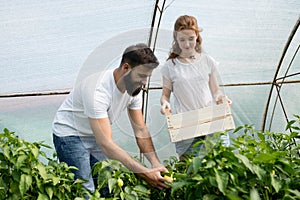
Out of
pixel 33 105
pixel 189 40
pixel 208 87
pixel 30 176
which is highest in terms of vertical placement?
pixel 189 40

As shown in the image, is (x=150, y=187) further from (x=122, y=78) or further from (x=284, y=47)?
(x=284, y=47)

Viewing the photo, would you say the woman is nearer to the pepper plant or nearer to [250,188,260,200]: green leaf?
the pepper plant

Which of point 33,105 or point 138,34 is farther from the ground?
point 138,34

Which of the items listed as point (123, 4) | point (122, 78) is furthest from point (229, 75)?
point (122, 78)

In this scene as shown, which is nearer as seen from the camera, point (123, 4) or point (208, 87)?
point (208, 87)

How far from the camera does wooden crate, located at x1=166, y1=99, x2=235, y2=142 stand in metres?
2.79

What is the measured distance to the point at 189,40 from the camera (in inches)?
115

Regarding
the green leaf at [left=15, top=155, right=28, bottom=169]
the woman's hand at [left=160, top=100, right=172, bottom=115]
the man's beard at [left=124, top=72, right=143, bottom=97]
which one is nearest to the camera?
the green leaf at [left=15, top=155, right=28, bottom=169]

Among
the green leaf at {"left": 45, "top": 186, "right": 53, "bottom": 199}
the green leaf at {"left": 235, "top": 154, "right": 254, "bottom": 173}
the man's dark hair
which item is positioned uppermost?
the man's dark hair

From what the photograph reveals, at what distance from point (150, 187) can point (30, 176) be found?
0.66 metres

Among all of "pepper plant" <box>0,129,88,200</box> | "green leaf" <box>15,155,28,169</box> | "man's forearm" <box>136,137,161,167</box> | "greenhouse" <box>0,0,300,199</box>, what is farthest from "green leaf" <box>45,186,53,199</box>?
"greenhouse" <box>0,0,300,199</box>

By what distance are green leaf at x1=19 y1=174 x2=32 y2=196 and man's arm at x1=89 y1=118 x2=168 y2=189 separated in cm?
52

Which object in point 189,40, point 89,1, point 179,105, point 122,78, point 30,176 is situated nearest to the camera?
point 30,176

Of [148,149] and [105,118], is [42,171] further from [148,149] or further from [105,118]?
[148,149]
